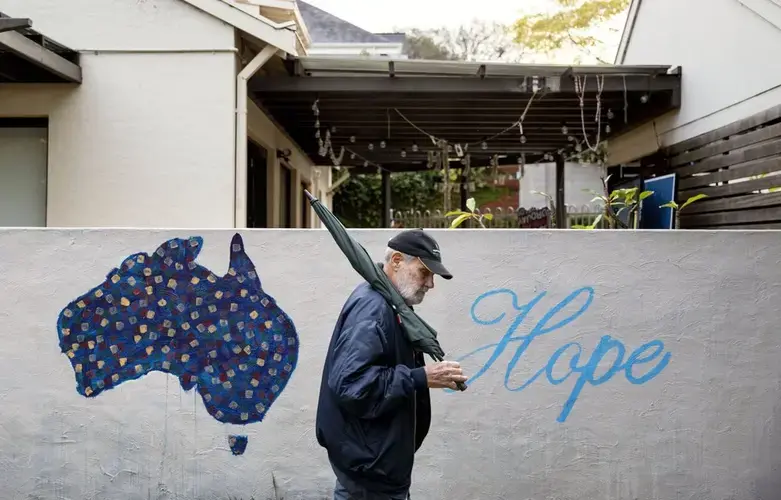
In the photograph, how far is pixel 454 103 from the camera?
10.3 metres

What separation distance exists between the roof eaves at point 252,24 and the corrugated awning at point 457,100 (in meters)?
0.62

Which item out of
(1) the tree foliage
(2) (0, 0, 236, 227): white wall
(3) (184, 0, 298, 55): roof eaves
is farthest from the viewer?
(1) the tree foliage

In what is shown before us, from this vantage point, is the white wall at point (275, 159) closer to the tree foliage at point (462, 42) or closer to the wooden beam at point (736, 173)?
the wooden beam at point (736, 173)

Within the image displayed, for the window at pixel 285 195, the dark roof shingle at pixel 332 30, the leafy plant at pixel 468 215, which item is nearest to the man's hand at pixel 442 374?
the leafy plant at pixel 468 215

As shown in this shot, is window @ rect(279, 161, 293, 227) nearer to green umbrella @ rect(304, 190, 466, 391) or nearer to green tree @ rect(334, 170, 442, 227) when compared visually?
green tree @ rect(334, 170, 442, 227)

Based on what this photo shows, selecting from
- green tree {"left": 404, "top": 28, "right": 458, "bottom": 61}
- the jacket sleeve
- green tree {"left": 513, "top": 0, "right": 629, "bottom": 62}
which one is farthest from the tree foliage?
the jacket sleeve

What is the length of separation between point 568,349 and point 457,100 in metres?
5.30

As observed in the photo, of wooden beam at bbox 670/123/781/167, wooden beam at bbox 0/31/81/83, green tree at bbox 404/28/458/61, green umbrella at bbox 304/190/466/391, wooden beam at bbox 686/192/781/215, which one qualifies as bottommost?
green umbrella at bbox 304/190/466/391

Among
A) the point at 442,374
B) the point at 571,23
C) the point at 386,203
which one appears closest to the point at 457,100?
the point at 386,203

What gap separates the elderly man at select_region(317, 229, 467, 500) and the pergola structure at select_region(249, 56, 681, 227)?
240 inches

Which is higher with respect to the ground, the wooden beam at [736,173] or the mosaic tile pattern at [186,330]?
the wooden beam at [736,173]

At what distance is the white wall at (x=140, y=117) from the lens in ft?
27.4

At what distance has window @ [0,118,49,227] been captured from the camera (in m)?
8.56

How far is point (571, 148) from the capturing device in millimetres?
14234
